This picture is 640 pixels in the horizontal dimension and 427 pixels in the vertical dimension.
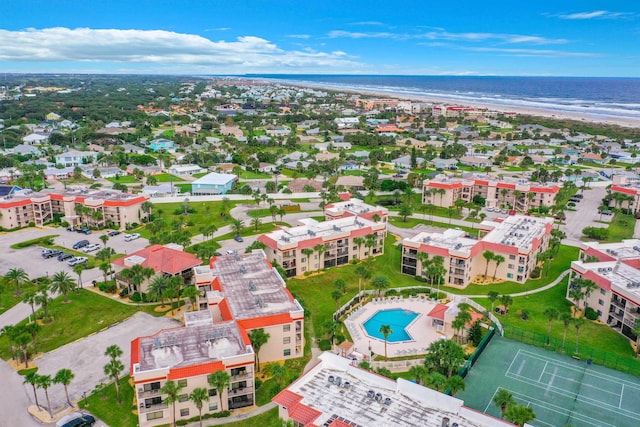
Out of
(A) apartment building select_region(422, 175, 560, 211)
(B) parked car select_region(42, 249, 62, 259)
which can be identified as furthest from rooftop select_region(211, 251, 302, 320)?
(A) apartment building select_region(422, 175, 560, 211)

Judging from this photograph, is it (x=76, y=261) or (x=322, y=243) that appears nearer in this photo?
(x=322, y=243)

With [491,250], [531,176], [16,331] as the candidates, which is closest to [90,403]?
[16,331]

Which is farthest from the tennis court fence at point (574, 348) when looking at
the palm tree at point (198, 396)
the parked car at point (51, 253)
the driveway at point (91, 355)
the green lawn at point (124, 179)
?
the green lawn at point (124, 179)

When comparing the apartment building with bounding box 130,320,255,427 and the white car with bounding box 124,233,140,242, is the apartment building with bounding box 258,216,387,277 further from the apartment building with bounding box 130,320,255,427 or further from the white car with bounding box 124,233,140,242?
the white car with bounding box 124,233,140,242

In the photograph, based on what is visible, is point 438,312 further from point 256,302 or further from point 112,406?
point 112,406

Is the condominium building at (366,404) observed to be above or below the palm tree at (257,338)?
above

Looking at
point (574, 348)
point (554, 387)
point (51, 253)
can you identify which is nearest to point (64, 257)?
point (51, 253)

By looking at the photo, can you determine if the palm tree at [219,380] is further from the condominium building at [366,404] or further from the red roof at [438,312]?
the red roof at [438,312]
